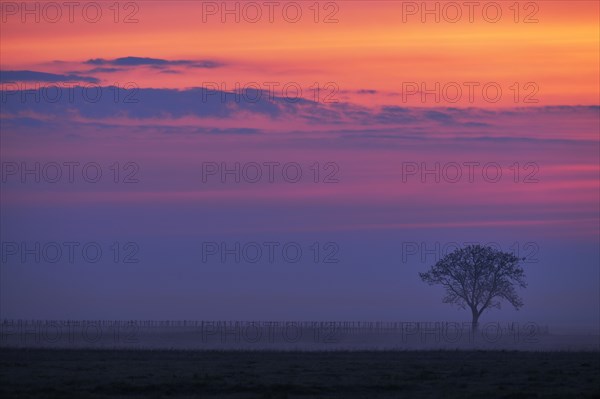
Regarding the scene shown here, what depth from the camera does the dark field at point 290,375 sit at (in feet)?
122

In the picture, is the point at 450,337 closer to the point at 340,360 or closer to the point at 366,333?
the point at 366,333

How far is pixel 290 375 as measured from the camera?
43.2 metres

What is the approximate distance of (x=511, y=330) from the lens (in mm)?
111438

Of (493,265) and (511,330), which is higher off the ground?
(493,265)

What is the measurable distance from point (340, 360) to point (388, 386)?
13.6 m

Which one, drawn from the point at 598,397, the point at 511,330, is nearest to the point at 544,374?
the point at 598,397

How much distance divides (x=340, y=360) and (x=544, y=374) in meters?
12.6

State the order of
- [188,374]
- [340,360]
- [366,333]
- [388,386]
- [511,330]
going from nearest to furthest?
1. [388,386]
2. [188,374]
3. [340,360]
4. [511,330]
5. [366,333]

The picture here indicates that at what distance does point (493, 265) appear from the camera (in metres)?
105

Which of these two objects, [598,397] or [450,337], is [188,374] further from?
[450,337]

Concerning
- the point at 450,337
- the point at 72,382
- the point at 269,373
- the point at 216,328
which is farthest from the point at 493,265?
the point at 72,382

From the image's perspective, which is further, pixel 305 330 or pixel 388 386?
pixel 305 330

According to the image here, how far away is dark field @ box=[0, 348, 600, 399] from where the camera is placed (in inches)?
1463

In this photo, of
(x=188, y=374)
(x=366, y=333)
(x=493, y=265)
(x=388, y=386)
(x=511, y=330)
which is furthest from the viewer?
(x=366, y=333)
